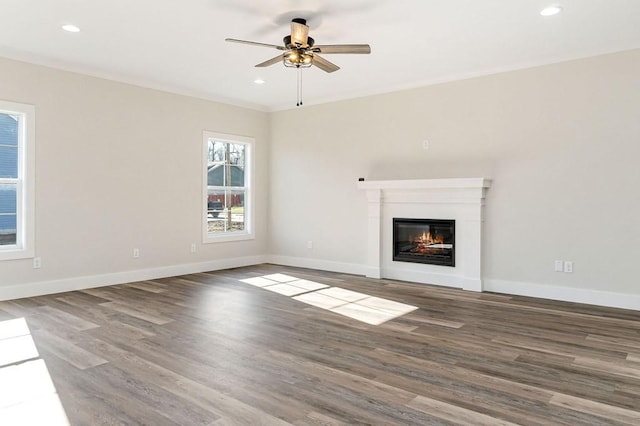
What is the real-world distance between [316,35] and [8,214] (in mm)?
4024

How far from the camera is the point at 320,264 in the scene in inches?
280

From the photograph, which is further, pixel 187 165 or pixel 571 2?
pixel 187 165

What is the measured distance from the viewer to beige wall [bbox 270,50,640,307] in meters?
4.65

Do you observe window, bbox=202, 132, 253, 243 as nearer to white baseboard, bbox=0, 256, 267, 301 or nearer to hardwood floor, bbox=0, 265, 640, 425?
white baseboard, bbox=0, 256, 267, 301

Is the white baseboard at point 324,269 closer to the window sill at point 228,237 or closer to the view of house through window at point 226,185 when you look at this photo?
the window sill at point 228,237

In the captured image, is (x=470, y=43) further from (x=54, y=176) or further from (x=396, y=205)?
(x=54, y=176)

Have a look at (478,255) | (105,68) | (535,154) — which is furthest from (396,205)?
(105,68)

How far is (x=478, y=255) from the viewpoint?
216 inches

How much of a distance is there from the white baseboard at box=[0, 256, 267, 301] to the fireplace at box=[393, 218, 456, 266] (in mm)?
2719

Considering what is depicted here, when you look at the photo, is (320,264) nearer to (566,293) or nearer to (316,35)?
(566,293)

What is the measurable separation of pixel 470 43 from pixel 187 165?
426 centimetres

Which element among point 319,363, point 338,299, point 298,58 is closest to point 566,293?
point 338,299

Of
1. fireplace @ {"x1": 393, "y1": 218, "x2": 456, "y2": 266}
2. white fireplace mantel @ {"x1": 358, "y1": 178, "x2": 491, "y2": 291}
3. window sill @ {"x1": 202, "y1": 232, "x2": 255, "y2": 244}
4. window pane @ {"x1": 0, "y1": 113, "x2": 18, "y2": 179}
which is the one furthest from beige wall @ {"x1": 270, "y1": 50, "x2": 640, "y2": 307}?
window pane @ {"x1": 0, "y1": 113, "x2": 18, "y2": 179}

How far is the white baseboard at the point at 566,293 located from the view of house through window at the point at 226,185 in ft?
13.6
